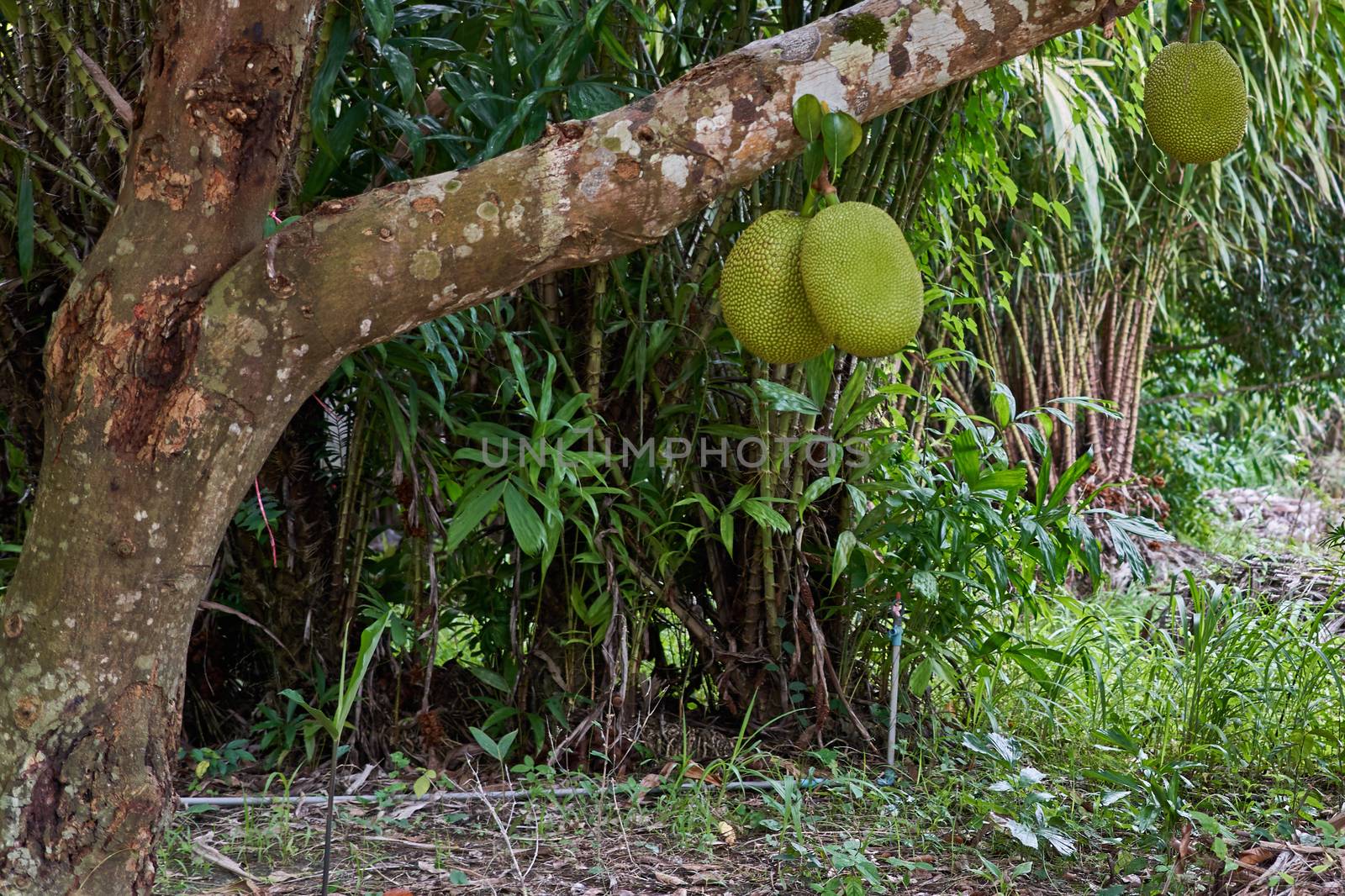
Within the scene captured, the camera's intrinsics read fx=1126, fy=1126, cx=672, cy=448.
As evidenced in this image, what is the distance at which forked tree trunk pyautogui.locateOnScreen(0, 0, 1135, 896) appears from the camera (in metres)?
1.05

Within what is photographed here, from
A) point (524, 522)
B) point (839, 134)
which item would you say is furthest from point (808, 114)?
point (524, 522)

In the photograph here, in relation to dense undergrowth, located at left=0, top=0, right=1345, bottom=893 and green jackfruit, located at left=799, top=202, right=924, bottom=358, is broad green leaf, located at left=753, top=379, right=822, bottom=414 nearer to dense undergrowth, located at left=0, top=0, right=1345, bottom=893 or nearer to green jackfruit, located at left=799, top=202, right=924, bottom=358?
dense undergrowth, located at left=0, top=0, right=1345, bottom=893

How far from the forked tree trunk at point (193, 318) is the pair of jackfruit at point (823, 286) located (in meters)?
0.14

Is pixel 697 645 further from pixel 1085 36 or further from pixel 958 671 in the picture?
pixel 1085 36

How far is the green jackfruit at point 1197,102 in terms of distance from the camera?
1.48 meters

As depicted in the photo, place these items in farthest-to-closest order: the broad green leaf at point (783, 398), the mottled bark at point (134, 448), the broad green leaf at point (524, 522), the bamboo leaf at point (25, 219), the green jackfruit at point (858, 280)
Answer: the broad green leaf at point (783, 398)
the broad green leaf at point (524, 522)
the bamboo leaf at point (25, 219)
the green jackfruit at point (858, 280)
the mottled bark at point (134, 448)

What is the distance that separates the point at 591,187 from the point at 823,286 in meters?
0.27

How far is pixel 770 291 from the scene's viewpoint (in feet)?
4.16

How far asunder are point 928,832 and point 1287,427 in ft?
19.4

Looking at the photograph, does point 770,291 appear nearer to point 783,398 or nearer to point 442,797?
point 783,398

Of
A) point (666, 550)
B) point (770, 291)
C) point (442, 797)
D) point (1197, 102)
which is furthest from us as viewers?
point (666, 550)

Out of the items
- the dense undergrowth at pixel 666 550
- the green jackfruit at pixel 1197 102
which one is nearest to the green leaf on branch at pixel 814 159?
the dense undergrowth at pixel 666 550

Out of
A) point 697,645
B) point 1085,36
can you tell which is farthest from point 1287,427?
point 697,645

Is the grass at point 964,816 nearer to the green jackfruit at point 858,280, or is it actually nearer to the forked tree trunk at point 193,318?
the forked tree trunk at point 193,318
